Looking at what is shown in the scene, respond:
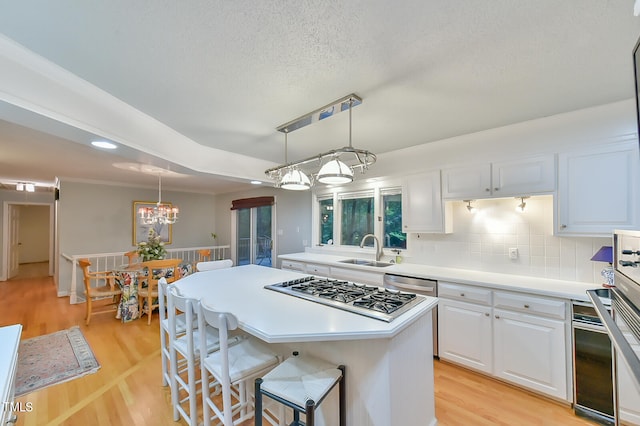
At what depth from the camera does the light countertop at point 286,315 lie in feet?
4.13

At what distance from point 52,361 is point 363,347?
3329mm

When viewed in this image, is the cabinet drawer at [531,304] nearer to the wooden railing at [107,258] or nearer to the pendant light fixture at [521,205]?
the pendant light fixture at [521,205]

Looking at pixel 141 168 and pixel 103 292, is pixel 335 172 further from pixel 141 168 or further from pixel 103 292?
pixel 103 292

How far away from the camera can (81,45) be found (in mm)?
1347

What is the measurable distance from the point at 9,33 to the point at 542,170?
3634mm

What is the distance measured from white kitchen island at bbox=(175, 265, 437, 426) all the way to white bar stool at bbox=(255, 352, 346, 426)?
96 mm

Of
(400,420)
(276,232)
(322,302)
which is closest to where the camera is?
(400,420)

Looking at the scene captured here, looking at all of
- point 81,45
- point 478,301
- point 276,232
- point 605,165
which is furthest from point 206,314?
point 276,232

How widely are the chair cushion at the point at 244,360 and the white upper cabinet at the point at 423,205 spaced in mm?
2169

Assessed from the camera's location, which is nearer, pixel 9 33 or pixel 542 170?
pixel 9 33

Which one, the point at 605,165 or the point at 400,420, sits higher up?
the point at 605,165

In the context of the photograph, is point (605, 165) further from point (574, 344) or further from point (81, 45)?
point (81, 45)

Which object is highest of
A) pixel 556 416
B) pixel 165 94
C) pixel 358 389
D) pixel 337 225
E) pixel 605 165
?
pixel 165 94

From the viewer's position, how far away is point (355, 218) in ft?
13.4
